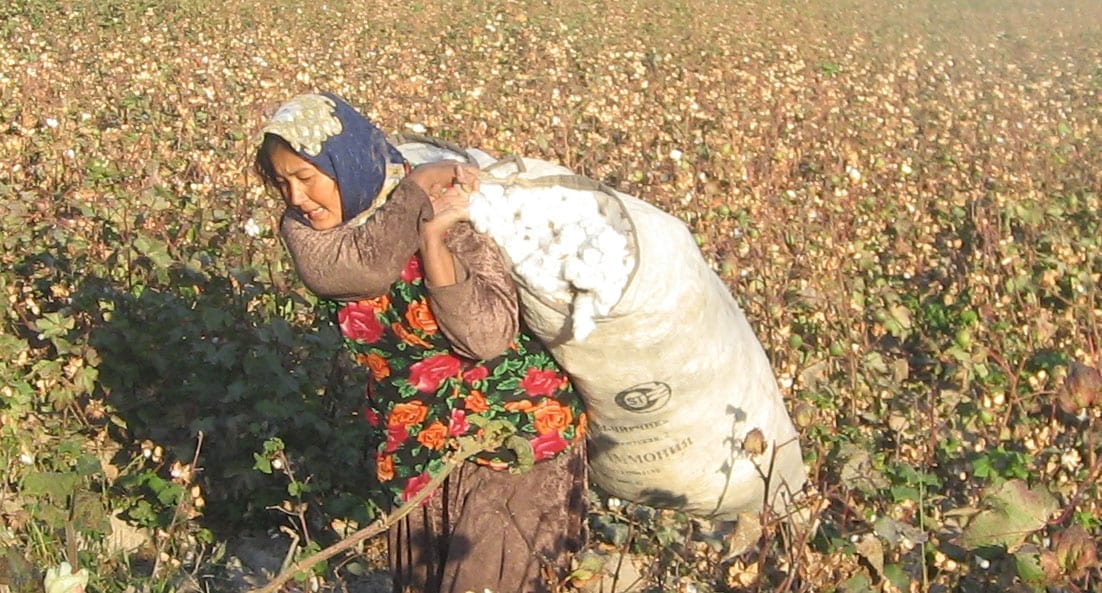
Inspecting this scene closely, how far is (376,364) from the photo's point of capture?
9.43ft

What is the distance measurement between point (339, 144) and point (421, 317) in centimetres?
39

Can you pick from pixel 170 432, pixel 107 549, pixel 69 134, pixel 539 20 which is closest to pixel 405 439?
pixel 107 549

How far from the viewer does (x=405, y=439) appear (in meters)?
2.91

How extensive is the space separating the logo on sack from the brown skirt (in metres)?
0.19

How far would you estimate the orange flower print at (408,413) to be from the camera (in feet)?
9.40

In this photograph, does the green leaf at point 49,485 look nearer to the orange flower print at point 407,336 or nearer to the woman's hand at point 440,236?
the orange flower print at point 407,336

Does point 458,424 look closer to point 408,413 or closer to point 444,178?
point 408,413

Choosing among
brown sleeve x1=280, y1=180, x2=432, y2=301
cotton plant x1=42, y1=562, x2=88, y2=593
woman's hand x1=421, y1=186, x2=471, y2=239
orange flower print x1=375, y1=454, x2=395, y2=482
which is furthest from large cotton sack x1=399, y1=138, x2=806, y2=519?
cotton plant x1=42, y1=562, x2=88, y2=593

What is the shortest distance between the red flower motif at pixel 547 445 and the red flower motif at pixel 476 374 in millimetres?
171

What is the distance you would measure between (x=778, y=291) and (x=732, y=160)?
2077 millimetres

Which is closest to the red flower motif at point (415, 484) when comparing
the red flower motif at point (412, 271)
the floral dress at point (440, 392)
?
the floral dress at point (440, 392)

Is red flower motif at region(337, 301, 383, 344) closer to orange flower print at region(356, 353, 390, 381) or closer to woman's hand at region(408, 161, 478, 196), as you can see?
orange flower print at region(356, 353, 390, 381)

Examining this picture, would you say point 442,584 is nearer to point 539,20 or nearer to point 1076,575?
point 1076,575

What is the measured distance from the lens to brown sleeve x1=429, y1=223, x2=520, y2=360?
2.53 m
